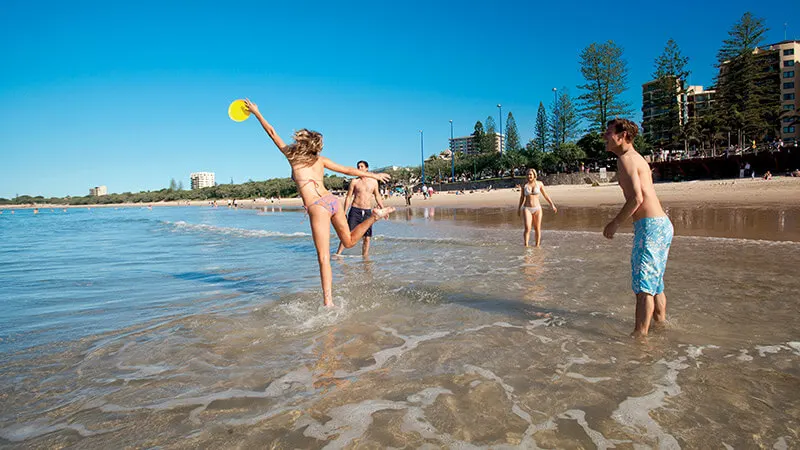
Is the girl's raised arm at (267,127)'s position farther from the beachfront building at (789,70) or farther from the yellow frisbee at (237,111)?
the beachfront building at (789,70)

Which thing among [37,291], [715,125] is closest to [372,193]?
[37,291]

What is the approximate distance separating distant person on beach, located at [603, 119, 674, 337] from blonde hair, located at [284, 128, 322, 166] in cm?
281

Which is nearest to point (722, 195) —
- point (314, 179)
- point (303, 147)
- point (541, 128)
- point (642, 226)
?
point (642, 226)

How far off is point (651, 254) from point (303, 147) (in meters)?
3.36

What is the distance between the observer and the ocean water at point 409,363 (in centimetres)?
221

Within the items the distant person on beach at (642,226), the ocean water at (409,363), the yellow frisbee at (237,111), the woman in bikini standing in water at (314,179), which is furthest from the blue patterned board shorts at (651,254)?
the yellow frisbee at (237,111)

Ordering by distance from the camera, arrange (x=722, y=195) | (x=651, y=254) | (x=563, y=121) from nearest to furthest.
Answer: (x=651, y=254), (x=722, y=195), (x=563, y=121)

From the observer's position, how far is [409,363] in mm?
3064

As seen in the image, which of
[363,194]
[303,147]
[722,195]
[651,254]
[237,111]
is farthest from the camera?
[722,195]

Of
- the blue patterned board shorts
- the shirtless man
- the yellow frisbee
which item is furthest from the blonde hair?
the shirtless man

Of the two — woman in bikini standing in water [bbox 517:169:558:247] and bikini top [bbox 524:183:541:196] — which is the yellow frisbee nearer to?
Result: woman in bikini standing in water [bbox 517:169:558:247]

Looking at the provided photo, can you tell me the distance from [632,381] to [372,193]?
21.7 feet

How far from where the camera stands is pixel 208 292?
19.0 ft

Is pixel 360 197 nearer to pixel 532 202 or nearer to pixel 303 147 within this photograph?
pixel 532 202
